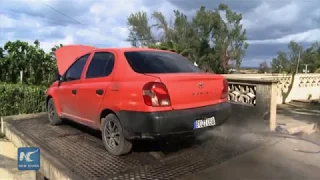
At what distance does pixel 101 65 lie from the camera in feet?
15.5

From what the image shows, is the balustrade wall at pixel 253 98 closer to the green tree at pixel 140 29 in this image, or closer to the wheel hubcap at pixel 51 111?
the wheel hubcap at pixel 51 111

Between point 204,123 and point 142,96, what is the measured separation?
0.95m

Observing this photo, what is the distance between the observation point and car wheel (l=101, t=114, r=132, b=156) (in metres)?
4.10

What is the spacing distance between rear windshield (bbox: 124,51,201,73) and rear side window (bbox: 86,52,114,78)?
30 cm

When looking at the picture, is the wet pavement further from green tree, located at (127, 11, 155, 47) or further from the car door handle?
green tree, located at (127, 11, 155, 47)

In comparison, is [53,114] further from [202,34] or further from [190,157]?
[202,34]

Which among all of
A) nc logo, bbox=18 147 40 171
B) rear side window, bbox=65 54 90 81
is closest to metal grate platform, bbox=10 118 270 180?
nc logo, bbox=18 147 40 171

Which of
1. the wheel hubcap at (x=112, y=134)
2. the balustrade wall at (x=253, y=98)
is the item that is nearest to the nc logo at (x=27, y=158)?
the wheel hubcap at (x=112, y=134)

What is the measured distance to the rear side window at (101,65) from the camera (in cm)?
449

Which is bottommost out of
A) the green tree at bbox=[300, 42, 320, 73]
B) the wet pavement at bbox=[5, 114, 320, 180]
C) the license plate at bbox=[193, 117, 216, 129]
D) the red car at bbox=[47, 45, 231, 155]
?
the wet pavement at bbox=[5, 114, 320, 180]

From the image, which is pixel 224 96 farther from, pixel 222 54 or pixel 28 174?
pixel 222 54

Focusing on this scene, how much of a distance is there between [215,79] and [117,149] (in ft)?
5.49

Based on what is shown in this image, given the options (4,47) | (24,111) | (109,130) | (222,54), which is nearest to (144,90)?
(109,130)

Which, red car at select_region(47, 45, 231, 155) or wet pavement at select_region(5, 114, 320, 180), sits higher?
red car at select_region(47, 45, 231, 155)
